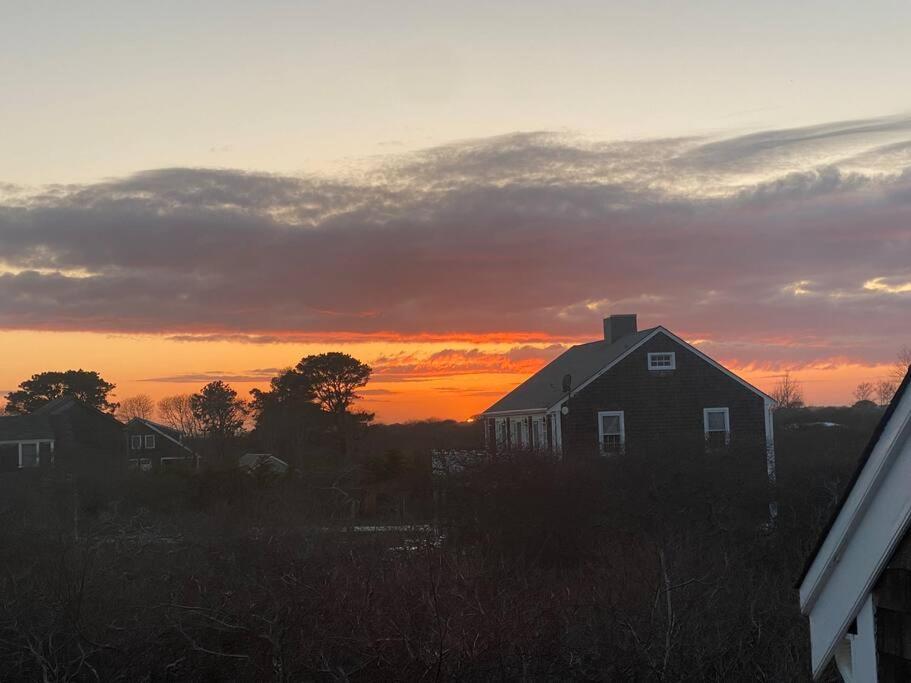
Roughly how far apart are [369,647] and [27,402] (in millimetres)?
80908

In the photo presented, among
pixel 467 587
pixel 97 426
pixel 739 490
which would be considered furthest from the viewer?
pixel 97 426

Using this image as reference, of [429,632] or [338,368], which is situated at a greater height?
[338,368]

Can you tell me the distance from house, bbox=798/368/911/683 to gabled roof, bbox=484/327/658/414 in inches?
1245

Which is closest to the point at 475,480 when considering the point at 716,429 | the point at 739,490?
the point at 739,490

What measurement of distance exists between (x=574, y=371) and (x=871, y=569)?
1387 inches

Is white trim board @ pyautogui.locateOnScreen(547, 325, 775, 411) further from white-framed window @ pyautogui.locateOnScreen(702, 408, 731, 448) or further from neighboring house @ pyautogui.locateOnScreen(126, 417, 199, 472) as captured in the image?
neighboring house @ pyautogui.locateOnScreen(126, 417, 199, 472)

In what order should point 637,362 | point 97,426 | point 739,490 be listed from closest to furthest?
1. point 739,490
2. point 637,362
3. point 97,426

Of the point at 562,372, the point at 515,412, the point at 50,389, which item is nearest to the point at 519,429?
the point at 515,412

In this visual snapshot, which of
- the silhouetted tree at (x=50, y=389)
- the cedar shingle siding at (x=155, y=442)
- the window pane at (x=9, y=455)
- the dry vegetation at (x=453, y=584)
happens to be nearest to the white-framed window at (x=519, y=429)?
the dry vegetation at (x=453, y=584)

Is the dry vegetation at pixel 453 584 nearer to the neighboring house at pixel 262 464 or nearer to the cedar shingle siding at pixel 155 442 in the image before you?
the neighboring house at pixel 262 464

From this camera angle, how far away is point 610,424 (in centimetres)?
3562

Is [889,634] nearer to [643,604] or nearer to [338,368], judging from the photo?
[643,604]

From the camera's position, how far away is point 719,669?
41.1 ft

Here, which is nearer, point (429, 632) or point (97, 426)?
point (429, 632)
